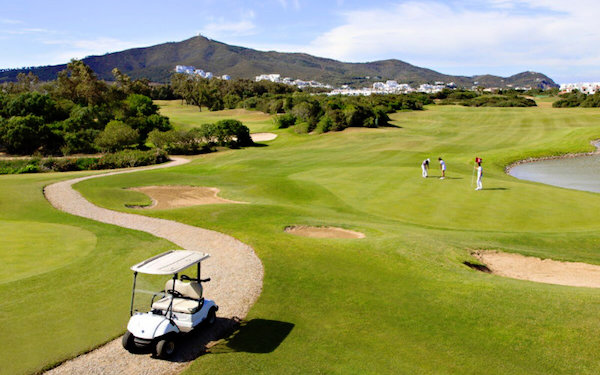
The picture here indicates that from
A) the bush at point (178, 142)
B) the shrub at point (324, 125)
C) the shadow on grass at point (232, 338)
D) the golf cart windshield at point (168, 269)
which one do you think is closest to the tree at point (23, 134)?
the bush at point (178, 142)

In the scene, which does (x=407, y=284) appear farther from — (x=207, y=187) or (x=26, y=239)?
(x=207, y=187)

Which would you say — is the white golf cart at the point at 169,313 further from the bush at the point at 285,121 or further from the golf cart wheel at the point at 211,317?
the bush at the point at 285,121

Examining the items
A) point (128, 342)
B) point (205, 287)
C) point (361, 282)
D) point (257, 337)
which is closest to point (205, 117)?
point (205, 287)

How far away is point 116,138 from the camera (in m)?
67.7

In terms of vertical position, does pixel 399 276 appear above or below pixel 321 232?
above

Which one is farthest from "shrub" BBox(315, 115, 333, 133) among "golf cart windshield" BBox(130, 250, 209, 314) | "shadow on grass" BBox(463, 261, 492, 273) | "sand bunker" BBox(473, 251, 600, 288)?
"golf cart windshield" BBox(130, 250, 209, 314)

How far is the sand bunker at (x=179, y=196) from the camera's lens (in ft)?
102

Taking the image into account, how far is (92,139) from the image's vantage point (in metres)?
71.4

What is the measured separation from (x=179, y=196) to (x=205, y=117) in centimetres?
8822

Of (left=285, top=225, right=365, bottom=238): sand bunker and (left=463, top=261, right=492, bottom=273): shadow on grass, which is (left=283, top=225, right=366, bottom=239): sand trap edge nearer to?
(left=285, top=225, right=365, bottom=238): sand bunker

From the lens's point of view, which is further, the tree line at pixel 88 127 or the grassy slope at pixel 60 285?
the tree line at pixel 88 127

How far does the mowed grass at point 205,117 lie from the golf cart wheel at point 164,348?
3310 inches

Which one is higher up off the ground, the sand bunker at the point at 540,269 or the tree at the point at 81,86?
the tree at the point at 81,86

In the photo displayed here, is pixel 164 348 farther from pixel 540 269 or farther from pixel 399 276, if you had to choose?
pixel 540 269
